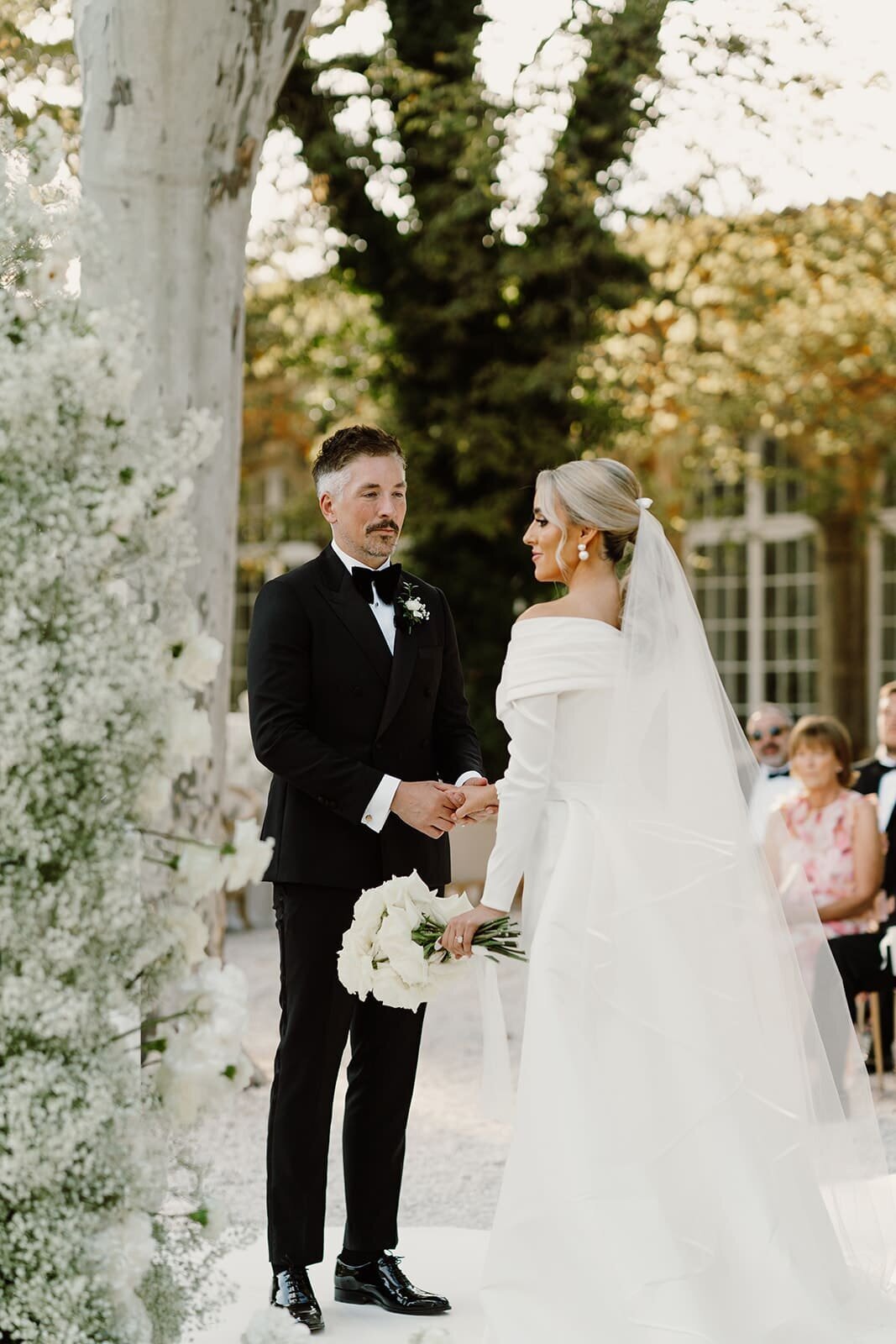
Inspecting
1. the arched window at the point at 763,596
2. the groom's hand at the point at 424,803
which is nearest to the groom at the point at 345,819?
the groom's hand at the point at 424,803

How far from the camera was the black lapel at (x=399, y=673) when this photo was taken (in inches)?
159

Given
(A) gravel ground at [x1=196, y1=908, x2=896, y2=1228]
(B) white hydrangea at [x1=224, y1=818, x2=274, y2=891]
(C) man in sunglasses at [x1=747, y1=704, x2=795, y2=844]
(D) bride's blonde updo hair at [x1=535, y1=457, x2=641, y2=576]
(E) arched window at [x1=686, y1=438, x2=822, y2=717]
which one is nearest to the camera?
(B) white hydrangea at [x1=224, y1=818, x2=274, y2=891]

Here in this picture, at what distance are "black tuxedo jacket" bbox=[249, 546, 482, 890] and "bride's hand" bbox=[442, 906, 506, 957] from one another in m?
0.36

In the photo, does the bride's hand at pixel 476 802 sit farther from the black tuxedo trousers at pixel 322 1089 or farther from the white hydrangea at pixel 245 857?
the white hydrangea at pixel 245 857

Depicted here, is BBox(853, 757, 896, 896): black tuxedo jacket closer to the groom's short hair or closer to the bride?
the bride

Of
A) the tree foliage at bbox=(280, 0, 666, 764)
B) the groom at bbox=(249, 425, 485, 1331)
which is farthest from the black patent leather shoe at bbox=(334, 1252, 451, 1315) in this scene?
the tree foliage at bbox=(280, 0, 666, 764)

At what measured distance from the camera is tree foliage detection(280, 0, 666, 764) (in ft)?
36.5

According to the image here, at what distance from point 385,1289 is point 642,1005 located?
111cm

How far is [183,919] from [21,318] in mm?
1036

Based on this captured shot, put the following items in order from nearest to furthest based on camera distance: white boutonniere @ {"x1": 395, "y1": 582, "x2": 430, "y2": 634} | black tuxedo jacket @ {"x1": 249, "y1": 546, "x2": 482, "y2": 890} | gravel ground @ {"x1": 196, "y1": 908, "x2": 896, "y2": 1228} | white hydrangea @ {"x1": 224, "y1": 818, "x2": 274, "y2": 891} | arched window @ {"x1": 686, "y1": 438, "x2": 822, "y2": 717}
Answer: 1. white hydrangea @ {"x1": 224, "y1": 818, "x2": 274, "y2": 891}
2. black tuxedo jacket @ {"x1": 249, "y1": 546, "x2": 482, "y2": 890}
3. white boutonniere @ {"x1": 395, "y1": 582, "x2": 430, "y2": 634}
4. gravel ground @ {"x1": 196, "y1": 908, "x2": 896, "y2": 1228}
5. arched window @ {"x1": 686, "y1": 438, "x2": 822, "y2": 717}

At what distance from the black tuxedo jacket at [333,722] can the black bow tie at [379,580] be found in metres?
0.03

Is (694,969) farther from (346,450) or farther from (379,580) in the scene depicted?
(346,450)

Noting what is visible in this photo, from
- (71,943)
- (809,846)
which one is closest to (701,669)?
(71,943)

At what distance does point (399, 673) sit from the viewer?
407cm
